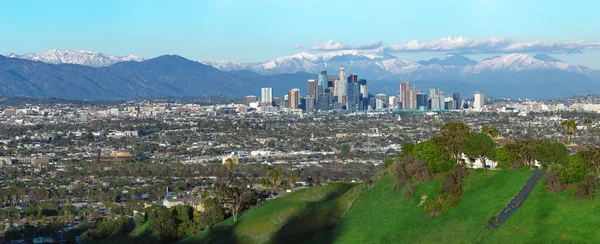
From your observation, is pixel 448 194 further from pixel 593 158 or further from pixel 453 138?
pixel 453 138

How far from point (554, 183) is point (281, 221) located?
13503 mm

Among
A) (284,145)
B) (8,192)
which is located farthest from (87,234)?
(284,145)

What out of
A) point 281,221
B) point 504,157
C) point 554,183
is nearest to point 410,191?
point 504,157

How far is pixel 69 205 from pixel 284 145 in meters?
61.9

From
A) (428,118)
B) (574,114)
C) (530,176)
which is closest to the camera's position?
(530,176)

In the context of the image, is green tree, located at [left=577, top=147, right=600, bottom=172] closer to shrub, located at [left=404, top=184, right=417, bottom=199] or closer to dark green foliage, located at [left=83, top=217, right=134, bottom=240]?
shrub, located at [left=404, top=184, right=417, bottom=199]

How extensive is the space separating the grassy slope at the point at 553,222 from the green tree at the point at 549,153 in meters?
6.96

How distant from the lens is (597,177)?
127ft

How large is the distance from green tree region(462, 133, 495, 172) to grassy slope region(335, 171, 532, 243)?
9.07 feet

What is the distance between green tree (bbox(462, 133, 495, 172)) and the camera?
4766cm

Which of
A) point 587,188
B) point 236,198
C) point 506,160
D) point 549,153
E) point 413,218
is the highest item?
point 549,153

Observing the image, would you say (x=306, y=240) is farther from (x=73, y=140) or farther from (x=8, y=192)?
(x=73, y=140)

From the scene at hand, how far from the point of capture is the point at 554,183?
126 feet

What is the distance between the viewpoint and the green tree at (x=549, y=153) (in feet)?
146
